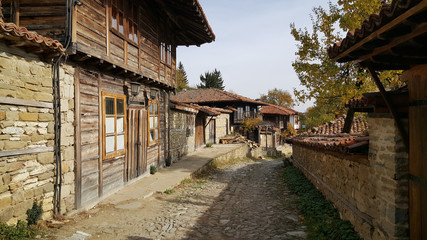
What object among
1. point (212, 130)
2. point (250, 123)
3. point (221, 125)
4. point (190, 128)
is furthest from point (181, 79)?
point (190, 128)

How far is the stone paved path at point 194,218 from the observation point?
4.91 metres

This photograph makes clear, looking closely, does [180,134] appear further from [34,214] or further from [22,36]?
[22,36]

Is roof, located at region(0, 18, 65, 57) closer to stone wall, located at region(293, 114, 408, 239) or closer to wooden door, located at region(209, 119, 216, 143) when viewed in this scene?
stone wall, located at region(293, 114, 408, 239)

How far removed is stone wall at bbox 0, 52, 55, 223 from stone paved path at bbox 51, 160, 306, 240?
85cm

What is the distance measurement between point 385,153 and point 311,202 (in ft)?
11.6

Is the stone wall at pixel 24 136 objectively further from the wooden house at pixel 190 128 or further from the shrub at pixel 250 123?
the shrub at pixel 250 123

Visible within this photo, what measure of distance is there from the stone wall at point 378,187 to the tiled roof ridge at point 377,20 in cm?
120

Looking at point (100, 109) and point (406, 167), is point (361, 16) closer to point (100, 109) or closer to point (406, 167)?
point (406, 167)

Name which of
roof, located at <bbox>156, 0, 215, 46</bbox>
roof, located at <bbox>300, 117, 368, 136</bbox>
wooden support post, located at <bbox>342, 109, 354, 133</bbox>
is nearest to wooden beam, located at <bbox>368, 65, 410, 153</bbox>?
wooden support post, located at <bbox>342, 109, 354, 133</bbox>

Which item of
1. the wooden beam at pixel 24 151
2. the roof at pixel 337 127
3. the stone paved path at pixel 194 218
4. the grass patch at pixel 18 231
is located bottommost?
the stone paved path at pixel 194 218

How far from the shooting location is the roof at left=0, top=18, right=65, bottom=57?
152 inches

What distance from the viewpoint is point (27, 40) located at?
4215 mm

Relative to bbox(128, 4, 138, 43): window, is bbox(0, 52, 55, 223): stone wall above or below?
below

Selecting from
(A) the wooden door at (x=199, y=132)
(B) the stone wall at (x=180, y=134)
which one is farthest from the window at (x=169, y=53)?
(A) the wooden door at (x=199, y=132)
